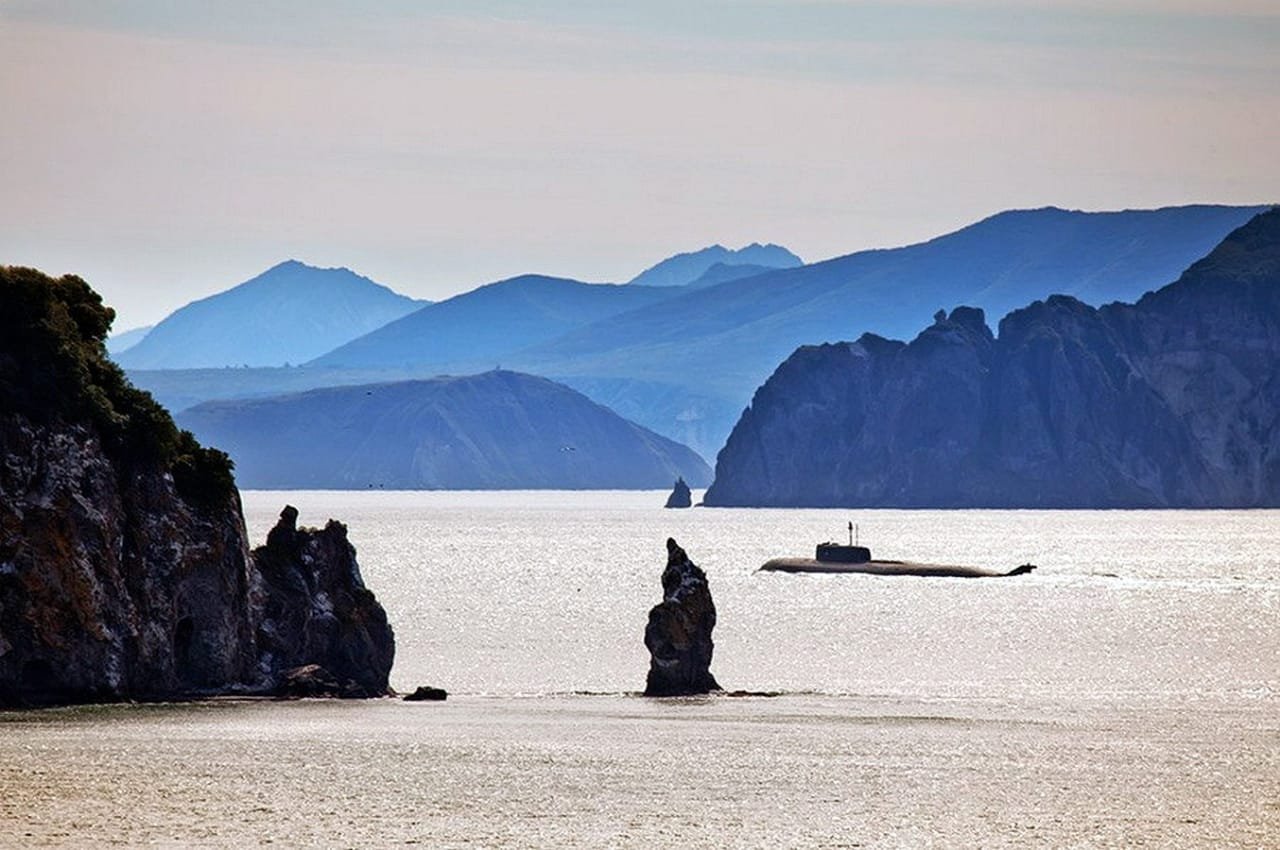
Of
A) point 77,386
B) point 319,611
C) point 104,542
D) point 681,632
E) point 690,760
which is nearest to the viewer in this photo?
point 690,760

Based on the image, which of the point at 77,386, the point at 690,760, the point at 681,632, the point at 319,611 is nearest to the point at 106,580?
the point at 77,386

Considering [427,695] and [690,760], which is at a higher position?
[427,695]

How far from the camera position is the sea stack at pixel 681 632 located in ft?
295

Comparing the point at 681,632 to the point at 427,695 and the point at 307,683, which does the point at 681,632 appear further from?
the point at 307,683

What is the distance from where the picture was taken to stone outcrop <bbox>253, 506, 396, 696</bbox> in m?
89.0

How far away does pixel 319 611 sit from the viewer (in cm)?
9050

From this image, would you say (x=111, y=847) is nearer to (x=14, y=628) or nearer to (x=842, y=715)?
(x=14, y=628)

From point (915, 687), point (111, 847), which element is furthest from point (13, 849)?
point (915, 687)

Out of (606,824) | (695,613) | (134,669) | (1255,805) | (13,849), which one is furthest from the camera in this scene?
(695,613)

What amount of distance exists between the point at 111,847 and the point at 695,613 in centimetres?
4437

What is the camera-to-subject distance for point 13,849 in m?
47.2

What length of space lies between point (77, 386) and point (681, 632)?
25.6 m

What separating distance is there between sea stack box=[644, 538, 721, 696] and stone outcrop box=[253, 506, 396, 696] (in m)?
11.0

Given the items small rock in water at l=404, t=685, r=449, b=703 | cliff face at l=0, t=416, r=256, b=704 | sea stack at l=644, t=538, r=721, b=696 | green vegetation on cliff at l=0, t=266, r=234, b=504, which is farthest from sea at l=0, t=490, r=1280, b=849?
green vegetation on cliff at l=0, t=266, r=234, b=504
